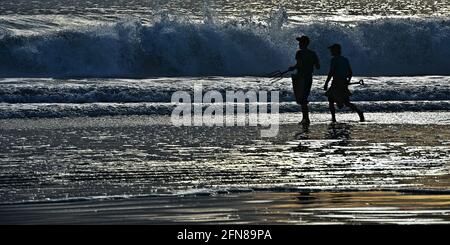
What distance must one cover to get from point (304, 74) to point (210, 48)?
56.1 feet

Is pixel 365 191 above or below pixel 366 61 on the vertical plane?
above

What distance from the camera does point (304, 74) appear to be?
64.4 ft

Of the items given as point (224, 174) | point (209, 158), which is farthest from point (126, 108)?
point (224, 174)

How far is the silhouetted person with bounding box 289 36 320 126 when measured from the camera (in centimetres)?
1947

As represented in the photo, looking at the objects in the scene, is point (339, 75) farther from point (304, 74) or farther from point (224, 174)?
point (224, 174)

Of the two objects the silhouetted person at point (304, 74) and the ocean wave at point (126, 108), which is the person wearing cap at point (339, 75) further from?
the ocean wave at point (126, 108)

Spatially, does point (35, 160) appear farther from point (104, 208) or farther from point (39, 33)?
point (39, 33)

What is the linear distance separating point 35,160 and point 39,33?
23514 mm

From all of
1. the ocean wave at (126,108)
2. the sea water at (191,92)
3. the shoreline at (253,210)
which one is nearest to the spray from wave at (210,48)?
the sea water at (191,92)
